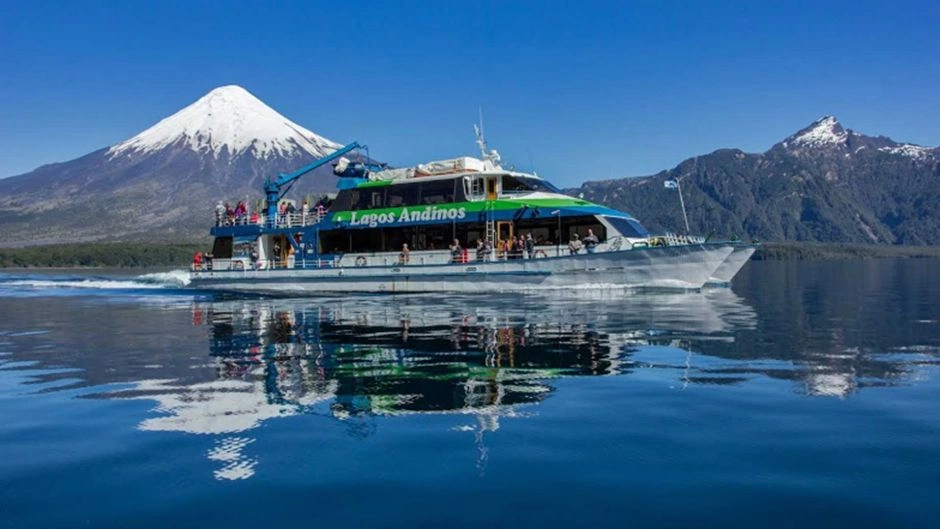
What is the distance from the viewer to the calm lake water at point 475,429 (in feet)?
19.7

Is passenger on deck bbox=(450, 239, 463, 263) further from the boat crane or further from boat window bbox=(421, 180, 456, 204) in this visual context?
the boat crane

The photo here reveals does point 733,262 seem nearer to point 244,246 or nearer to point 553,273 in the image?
point 553,273

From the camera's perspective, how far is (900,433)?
26.7 ft

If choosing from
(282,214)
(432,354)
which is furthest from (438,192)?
(432,354)

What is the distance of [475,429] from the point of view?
27.2 feet

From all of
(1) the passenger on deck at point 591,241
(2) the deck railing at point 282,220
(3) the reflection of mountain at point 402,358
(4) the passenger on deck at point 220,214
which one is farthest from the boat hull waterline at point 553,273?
(4) the passenger on deck at point 220,214

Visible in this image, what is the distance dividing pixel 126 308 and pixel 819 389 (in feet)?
81.6

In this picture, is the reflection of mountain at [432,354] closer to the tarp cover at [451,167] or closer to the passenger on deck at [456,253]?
the passenger on deck at [456,253]

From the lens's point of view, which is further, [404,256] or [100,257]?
[100,257]

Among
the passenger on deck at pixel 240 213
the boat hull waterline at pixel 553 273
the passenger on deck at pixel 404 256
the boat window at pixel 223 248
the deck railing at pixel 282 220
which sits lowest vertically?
the boat hull waterline at pixel 553 273

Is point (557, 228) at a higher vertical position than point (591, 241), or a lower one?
higher

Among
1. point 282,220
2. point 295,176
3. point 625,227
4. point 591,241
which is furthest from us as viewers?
point 295,176

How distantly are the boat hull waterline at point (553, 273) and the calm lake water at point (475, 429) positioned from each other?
1387 cm

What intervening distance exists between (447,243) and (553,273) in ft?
19.9
